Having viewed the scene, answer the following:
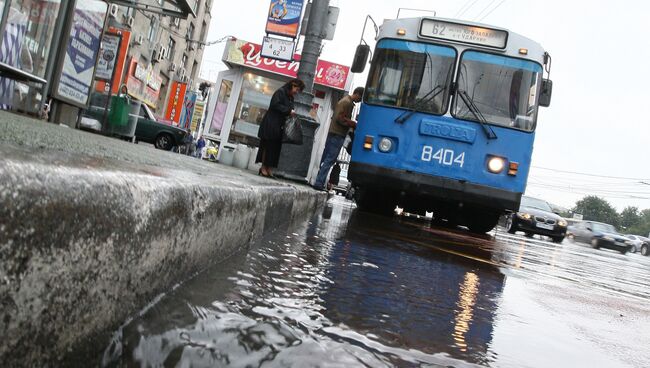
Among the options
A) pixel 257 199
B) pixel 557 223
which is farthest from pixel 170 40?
pixel 257 199

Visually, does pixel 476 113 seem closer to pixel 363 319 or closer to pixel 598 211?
pixel 363 319

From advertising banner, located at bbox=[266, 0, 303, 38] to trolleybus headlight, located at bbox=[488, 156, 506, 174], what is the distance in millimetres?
4747

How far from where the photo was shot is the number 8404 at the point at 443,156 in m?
7.18

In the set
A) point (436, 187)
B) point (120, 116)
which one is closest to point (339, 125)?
point (436, 187)

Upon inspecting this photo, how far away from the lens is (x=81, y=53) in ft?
27.1

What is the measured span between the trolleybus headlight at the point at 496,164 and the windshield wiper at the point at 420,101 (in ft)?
3.94

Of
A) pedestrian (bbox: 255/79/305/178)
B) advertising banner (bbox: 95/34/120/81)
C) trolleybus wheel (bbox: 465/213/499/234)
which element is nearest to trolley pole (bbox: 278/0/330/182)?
pedestrian (bbox: 255/79/305/178)

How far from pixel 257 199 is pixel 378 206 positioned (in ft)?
22.9

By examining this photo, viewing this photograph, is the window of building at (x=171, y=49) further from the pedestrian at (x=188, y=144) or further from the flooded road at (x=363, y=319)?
the flooded road at (x=363, y=319)

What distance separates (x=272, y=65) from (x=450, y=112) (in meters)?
7.79

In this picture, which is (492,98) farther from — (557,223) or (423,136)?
(557,223)

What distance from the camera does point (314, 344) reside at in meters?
1.41

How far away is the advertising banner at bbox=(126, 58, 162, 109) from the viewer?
25406mm

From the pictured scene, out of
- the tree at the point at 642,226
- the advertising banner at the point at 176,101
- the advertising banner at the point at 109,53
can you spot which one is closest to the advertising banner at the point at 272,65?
the advertising banner at the point at 109,53
